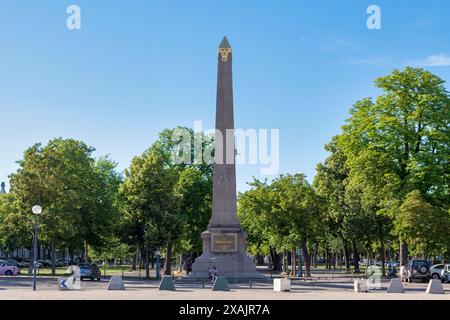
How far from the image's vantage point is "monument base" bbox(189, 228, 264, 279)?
40.2 meters

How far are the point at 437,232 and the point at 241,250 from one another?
13469mm

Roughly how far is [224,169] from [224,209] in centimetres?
278

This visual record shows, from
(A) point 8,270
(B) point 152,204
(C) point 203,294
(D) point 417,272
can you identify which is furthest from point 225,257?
(A) point 8,270

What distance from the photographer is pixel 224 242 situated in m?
41.1

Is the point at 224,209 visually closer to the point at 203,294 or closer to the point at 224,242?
the point at 224,242

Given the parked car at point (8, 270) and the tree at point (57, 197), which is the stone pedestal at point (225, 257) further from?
the parked car at point (8, 270)

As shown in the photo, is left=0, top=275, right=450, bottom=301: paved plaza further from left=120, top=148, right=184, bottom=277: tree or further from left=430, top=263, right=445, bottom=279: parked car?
left=430, top=263, right=445, bottom=279: parked car

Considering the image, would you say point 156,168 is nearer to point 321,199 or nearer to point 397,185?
point 321,199

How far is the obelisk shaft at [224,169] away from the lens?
4169cm

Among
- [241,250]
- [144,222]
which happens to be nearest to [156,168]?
[144,222]

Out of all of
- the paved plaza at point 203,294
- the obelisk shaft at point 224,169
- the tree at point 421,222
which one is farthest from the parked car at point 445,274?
the obelisk shaft at point 224,169

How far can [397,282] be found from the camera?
29.8 metres

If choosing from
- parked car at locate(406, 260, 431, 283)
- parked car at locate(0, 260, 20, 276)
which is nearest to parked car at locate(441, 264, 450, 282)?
parked car at locate(406, 260, 431, 283)

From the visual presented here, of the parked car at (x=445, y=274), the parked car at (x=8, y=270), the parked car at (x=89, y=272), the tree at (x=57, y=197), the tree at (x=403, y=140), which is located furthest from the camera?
the parked car at (x=8, y=270)
